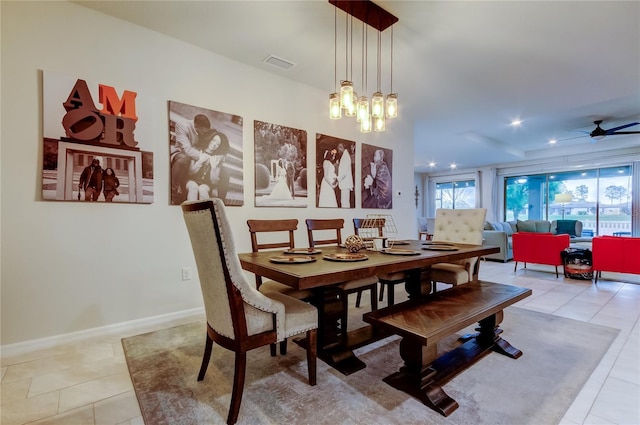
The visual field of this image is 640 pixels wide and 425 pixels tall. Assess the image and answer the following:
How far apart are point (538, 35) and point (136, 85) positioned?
3.64m

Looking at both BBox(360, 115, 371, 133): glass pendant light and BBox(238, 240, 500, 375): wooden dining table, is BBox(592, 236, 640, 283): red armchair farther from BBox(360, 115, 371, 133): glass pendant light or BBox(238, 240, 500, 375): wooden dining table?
BBox(360, 115, 371, 133): glass pendant light

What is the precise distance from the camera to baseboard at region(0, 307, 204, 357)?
2.05 metres

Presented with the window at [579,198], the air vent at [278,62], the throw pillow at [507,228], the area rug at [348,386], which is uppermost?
the air vent at [278,62]

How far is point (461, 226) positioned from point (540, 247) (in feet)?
9.18

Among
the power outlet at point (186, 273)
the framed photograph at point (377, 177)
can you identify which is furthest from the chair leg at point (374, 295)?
the framed photograph at point (377, 177)

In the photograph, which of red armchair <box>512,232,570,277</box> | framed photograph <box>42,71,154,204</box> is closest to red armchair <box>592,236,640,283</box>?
red armchair <box>512,232,570,277</box>

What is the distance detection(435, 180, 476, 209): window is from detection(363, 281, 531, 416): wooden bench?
27.3 ft

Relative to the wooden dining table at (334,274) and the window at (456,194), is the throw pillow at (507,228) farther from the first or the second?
the wooden dining table at (334,274)

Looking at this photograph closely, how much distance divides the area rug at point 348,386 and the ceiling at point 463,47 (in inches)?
103

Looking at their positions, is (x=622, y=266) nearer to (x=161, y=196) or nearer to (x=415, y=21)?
(x=415, y=21)

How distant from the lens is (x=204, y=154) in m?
2.84

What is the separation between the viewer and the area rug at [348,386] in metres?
1.39

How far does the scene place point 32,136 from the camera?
2.11m

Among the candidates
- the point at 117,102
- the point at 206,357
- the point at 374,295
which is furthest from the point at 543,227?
the point at 117,102
